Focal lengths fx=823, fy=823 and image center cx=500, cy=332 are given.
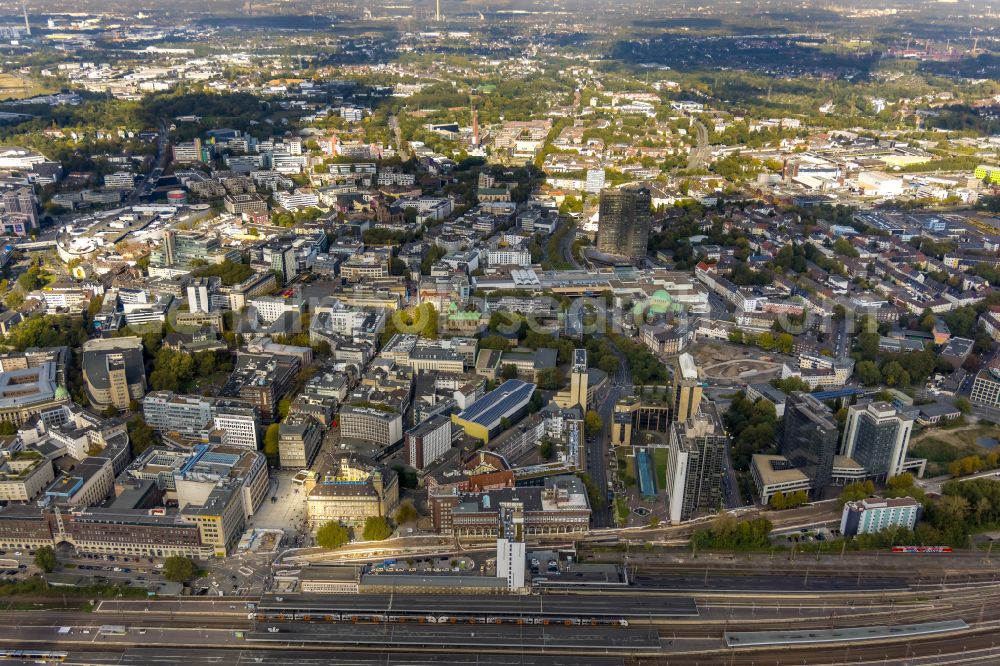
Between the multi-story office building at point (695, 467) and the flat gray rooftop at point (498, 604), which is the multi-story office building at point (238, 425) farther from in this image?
the multi-story office building at point (695, 467)

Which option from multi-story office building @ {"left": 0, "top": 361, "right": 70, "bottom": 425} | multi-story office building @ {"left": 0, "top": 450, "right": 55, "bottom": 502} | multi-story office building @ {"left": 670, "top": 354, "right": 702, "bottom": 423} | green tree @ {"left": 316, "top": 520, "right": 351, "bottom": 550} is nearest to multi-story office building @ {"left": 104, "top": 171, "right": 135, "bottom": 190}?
multi-story office building @ {"left": 0, "top": 361, "right": 70, "bottom": 425}

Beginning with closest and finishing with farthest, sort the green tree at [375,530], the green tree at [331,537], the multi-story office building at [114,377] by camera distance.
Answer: the green tree at [331,537] → the green tree at [375,530] → the multi-story office building at [114,377]

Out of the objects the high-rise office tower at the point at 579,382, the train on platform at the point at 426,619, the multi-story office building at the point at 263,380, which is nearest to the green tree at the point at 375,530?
the train on platform at the point at 426,619

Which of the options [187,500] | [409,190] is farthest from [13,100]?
[187,500]

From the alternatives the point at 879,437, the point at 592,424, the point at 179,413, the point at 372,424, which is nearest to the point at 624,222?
the point at 592,424

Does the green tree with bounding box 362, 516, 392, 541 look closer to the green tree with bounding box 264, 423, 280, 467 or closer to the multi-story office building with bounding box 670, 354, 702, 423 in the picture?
the green tree with bounding box 264, 423, 280, 467
